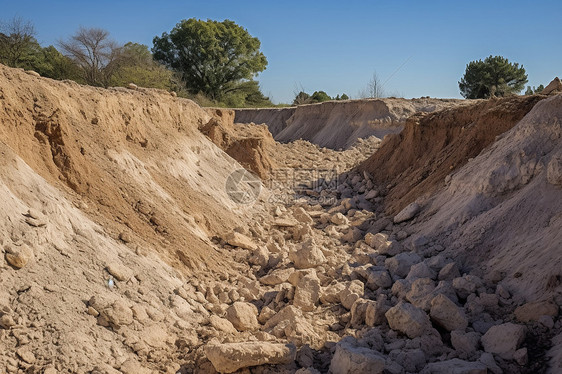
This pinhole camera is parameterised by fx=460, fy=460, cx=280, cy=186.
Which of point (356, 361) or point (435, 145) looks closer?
point (356, 361)

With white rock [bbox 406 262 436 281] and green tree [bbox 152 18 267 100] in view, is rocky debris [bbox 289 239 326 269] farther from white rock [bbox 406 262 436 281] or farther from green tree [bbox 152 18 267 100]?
green tree [bbox 152 18 267 100]

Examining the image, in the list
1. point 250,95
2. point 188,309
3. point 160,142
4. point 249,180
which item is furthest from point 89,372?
point 250,95

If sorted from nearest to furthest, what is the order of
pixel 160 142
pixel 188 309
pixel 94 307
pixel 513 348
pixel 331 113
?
pixel 513 348 < pixel 94 307 < pixel 188 309 < pixel 160 142 < pixel 331 113

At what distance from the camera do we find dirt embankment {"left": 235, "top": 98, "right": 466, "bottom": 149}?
2311cm

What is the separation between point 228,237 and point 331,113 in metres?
20.9

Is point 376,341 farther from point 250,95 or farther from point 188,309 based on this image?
point 250,95

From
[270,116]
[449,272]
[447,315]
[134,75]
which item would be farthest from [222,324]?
[270,116]

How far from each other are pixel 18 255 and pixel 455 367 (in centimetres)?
371

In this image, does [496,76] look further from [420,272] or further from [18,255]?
[18,255]

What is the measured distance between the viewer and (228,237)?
728 centimetres

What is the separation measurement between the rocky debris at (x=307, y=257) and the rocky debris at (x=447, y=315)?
2.17m

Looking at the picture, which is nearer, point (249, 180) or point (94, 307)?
point (94, 307)

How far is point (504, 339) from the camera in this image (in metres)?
3.96

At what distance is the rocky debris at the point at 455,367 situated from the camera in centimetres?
345
